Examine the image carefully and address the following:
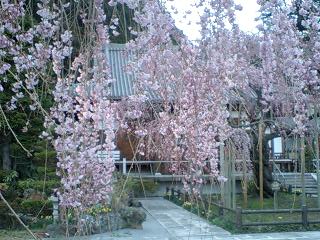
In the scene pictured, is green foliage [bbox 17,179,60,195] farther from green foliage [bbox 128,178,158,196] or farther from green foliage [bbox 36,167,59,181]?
green foliage [bbox 128,178,158,196]

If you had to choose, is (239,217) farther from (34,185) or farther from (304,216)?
(34,185)

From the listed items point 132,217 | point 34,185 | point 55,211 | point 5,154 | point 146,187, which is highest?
point 5,154

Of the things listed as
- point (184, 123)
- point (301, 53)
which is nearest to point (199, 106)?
point (184, 123)

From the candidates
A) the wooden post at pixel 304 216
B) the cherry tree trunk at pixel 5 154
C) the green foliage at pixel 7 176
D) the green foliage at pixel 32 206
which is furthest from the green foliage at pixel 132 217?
the cherry tree trunk at pixel 5 154

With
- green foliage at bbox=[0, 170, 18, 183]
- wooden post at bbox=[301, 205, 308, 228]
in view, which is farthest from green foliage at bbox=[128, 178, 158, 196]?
wooden post at bbox=[301, 205, 308, 228]

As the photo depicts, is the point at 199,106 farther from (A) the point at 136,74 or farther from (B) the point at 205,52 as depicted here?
(A) the point at 136,74

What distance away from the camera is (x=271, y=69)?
6.63 m

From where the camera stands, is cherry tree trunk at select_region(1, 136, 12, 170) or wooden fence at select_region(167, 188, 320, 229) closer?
wooden fence at select_region(167, 188, 320, 229)

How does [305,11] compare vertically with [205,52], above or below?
above

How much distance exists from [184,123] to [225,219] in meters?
4.90

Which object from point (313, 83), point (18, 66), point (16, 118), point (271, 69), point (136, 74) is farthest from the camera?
point (16, 118)

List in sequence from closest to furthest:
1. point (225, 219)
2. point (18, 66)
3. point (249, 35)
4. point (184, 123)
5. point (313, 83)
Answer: point (18, 66)
point (184, 123)
point (313, 83)
point (249, 35)
point (225, 219)

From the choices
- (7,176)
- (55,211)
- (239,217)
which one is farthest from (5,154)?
(239,217)

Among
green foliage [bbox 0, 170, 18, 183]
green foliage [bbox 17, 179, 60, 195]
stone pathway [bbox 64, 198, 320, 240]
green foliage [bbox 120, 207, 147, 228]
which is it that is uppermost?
green foliage [bbox 0, 170, 18, 183]
